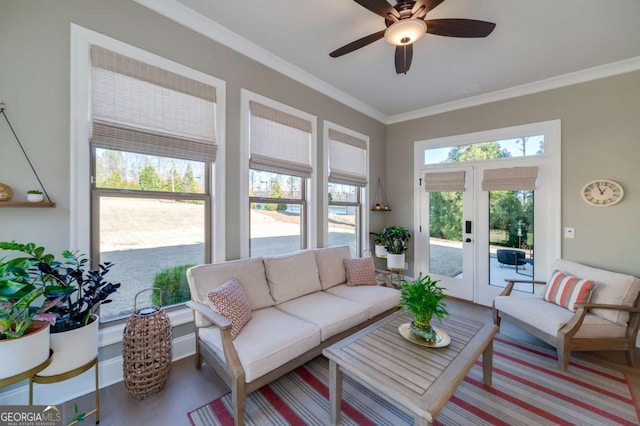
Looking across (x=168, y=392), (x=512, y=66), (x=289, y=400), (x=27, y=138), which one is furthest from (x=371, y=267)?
(x=27, y=138)

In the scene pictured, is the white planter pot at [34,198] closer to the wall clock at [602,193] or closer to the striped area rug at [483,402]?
the striped area rug at [483,402]

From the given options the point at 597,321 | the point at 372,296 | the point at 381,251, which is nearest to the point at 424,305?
the point at 372,296

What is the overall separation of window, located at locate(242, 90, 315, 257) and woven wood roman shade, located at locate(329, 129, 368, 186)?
434 millimetres

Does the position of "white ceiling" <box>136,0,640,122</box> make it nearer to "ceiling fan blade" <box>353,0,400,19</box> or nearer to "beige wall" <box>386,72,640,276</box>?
"beige wall" <box>386,72,640,276</box>

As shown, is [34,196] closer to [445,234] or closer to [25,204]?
[25,204]

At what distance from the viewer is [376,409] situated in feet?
6.06

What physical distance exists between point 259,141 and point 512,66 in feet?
10.2

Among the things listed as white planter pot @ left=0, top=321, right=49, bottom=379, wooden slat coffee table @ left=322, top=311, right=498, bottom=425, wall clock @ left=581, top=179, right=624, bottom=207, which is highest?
wall clock @ left=581, top=179, right=624, bottom=207

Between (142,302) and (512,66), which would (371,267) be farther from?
(512,66)

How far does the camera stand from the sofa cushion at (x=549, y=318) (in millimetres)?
2379

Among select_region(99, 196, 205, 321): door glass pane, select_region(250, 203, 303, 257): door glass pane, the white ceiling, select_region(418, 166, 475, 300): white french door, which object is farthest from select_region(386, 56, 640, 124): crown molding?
select_region(99, 196, 205, 321): door glass pane

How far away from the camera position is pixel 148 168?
2301 millimetres

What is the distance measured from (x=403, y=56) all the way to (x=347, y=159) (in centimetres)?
190

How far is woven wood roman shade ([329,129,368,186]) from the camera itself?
3.88 meters
